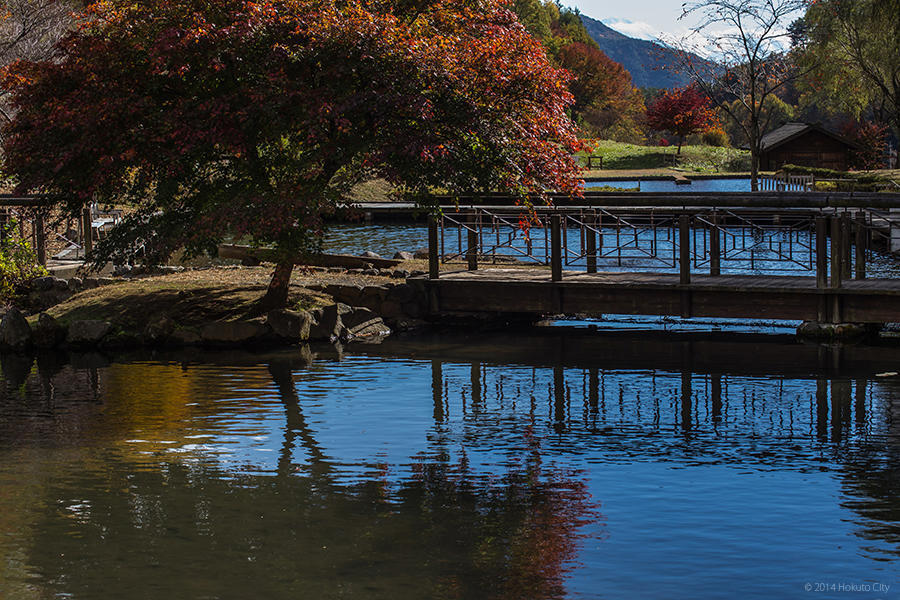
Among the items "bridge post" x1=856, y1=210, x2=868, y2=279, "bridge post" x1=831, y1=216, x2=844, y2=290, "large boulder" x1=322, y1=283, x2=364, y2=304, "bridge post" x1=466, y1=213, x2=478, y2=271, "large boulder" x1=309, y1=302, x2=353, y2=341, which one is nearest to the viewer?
"bridge post" x1=831, y1=216, x2=844, y2=290

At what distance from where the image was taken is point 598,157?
83.4 m

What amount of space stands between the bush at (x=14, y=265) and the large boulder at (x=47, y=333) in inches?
117

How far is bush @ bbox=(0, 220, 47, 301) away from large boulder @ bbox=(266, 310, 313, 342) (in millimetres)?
6187

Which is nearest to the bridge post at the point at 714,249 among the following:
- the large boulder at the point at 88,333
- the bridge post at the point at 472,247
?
the bridge post at the point at 472,247

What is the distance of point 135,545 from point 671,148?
80.1 metres

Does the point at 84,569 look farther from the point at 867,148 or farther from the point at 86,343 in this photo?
the point at 867,148

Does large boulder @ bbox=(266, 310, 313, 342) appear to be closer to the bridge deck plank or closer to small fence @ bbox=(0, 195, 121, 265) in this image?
the bridge deck plank

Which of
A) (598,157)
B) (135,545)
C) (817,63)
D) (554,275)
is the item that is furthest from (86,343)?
(598,157)

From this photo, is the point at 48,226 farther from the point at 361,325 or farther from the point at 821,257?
the point at 821,257

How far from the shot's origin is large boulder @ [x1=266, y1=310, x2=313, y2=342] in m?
19.5

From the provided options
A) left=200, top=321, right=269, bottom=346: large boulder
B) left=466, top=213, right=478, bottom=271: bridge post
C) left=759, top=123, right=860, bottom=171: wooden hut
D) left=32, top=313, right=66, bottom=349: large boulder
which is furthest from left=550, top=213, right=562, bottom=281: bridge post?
left=759, top=123, right=860, bottom=171: wooden hut

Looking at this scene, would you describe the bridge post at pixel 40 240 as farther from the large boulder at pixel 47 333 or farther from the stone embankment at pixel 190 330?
the large boulder at pixel 47 333

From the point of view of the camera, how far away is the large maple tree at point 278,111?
17.6 metres

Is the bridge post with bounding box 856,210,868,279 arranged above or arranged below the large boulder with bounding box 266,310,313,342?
above
